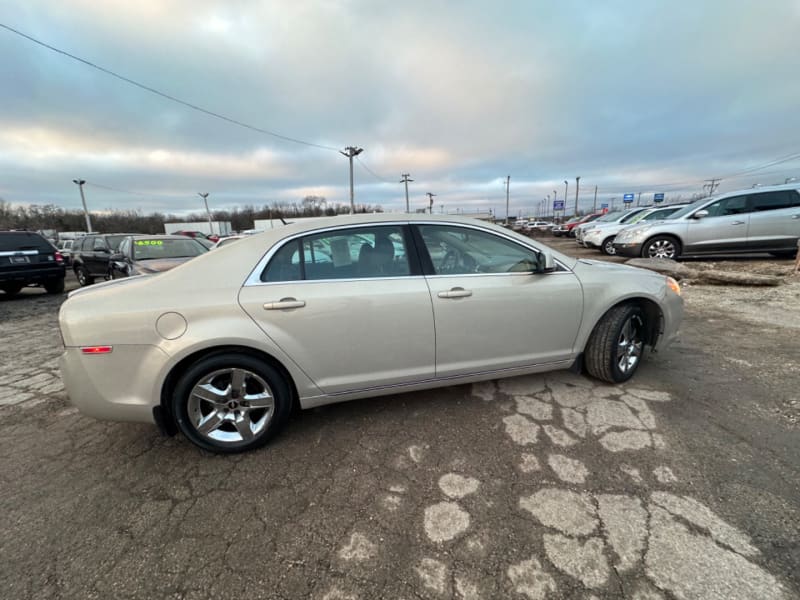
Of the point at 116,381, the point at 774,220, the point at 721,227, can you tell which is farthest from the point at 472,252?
the point at 774,220

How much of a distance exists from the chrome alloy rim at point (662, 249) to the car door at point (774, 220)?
148 cm

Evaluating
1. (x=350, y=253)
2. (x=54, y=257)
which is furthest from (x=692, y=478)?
(x=54, y=257)

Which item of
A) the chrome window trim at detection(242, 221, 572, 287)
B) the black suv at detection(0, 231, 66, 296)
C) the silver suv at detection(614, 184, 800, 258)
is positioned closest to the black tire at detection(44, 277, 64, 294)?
the black suv at detection(0, 231, 66, 296)

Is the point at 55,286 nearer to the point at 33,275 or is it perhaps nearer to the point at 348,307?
the point at 33,275

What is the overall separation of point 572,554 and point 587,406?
4.55 ft

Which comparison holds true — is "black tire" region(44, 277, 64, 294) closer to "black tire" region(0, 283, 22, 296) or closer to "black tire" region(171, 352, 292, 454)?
"black tire" region(0, 283, 22, 296)

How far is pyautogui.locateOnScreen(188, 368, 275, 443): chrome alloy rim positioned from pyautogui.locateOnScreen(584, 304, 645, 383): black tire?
2652mm

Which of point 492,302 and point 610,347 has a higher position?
point 492,302

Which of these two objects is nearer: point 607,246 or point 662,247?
point 662,247

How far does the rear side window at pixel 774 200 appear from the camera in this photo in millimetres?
7766

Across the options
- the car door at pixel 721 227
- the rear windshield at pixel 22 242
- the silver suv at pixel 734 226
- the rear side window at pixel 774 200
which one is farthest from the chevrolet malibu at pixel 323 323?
the rear side window at pixel 774 200

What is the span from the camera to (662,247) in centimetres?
859

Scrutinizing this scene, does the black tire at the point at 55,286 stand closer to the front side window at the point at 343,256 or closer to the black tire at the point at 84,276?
the black tire at the point at 84,276

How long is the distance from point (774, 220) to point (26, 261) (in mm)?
17024
